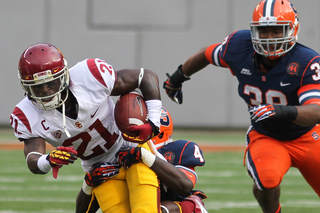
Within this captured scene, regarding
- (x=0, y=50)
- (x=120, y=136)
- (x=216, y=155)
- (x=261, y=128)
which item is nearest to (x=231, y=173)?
(x=216, y=155)

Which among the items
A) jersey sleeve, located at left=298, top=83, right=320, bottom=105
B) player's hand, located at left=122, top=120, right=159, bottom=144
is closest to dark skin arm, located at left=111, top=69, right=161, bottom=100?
player's hand, located at left=122, top=120, right=159, bottom=144

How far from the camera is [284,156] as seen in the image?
3393mm

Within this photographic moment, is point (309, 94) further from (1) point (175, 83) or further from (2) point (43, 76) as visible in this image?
(2) point (43, 76)

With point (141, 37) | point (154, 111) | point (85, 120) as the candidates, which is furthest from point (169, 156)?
point (141, 37)

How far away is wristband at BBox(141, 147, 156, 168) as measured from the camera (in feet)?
9.99

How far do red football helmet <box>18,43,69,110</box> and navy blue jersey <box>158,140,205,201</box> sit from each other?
949 mm

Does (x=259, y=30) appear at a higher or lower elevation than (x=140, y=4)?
higher

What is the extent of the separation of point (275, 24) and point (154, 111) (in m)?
1.07

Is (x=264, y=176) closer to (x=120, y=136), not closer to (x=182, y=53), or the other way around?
(x=120, y=136)

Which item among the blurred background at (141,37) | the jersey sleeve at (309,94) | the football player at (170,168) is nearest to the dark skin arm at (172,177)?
the football player at (170,168)

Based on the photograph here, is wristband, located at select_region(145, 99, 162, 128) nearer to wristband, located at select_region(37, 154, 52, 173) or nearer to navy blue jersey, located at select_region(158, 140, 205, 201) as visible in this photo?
navy blue jersey, located at select_region(158, 140, 205, 201)

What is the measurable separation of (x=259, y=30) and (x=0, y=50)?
7.98 m

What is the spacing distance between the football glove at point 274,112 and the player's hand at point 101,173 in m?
0.98

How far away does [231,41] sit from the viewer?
3.69 meters
